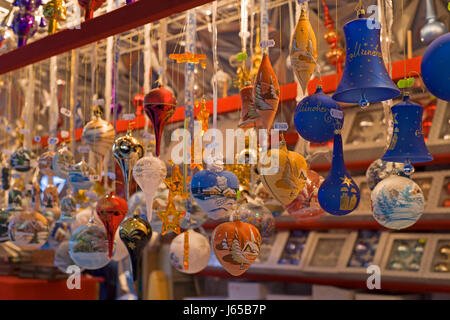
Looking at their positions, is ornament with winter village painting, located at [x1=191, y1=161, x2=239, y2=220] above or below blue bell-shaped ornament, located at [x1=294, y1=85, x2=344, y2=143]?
below

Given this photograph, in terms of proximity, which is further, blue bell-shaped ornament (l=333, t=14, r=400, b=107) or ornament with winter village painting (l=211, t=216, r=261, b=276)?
ornament with winter village painting (l=211, t=216, r=261, b=276)

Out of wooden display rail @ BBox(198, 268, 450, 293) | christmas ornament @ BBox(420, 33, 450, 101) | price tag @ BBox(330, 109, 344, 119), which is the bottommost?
wooden display rail @ BBox(198, 268, 450, 293)

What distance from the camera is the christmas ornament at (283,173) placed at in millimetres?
1724

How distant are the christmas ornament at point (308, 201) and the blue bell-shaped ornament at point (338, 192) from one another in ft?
0.76

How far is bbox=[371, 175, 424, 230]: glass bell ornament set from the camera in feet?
5.15

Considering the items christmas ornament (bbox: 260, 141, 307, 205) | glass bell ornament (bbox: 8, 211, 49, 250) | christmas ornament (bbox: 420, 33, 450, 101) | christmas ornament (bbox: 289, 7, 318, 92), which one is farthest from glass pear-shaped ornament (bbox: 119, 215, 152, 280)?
christmas ornament (bbox: 420, 33, 450, 101)

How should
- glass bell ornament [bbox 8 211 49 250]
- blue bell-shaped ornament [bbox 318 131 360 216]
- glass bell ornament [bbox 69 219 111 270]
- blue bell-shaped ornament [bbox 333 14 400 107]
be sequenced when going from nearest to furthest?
blue bell-shaped ornament [bbox 333 14 400 107] → blue bell-shaped ornament [bbox 318 131 360 216] → glass bell ornament [bbox 69 219 111 270] → glass bell ornament [bbox 8 211 49 250]

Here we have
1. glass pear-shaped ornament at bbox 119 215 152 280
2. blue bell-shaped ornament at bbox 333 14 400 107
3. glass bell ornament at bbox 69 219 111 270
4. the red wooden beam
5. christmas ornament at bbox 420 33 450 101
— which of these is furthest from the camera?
glass bell ornament at bbox 69 219 111 270

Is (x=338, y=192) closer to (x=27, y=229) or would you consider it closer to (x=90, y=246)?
(x=90, y=246)

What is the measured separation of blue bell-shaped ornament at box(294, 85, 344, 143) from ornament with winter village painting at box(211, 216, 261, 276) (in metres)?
0.35

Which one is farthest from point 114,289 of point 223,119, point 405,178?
point 405,178

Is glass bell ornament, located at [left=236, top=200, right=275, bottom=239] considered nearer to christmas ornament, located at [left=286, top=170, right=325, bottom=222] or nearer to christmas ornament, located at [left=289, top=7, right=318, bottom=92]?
christmas ornament, located at [left=286, top=170, right=325, bottom=222]

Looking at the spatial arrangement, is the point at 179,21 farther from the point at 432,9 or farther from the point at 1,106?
the point at 432,9
